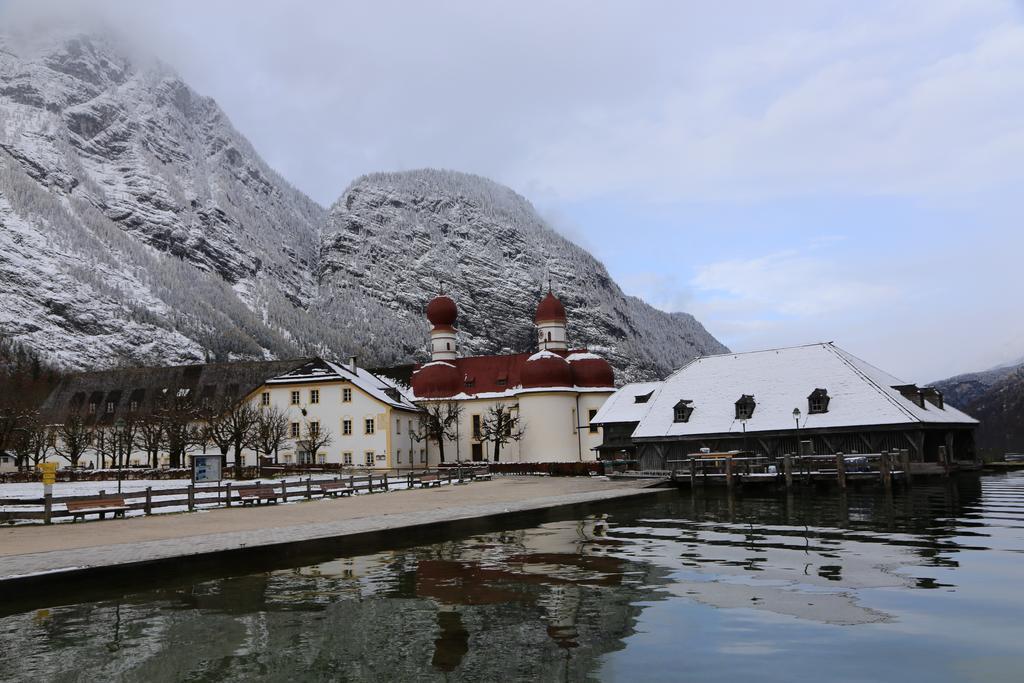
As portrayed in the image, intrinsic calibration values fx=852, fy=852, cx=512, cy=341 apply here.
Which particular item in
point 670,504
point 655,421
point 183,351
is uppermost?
point 183,351

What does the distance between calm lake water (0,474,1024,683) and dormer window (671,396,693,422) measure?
32711 millimetres

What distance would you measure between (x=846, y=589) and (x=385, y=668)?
27.7 feet

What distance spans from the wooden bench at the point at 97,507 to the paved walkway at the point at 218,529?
46 cm

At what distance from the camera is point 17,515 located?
26812 millimetres

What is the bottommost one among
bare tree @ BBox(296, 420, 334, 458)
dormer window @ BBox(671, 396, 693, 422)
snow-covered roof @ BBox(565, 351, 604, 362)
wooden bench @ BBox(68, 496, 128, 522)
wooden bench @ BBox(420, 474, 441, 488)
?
wooden bench @ BBox(420, 474, 441, 488)

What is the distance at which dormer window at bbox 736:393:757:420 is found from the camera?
52.3m

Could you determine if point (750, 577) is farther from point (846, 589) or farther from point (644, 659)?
point (644, 659)

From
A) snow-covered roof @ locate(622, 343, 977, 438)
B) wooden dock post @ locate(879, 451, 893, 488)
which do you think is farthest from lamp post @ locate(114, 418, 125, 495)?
wooden dock post @ locate(879, 451, 893, 488)

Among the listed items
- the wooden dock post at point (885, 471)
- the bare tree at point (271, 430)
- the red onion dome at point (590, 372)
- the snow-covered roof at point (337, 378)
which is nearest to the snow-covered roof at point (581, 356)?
the red onion dome at point (590, 372)

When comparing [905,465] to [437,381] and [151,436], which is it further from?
[151,436]

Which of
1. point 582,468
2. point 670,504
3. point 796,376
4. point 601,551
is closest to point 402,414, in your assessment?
point 582,468

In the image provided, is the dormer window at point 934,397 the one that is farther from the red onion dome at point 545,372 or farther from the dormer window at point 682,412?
the red onion dome at point 545,372

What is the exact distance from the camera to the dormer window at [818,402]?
50.0 m

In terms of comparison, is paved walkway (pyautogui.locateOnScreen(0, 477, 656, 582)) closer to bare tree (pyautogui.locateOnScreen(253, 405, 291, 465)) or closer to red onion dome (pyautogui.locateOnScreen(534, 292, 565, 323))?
bare tree (pyautogui.locateOnScreen(253, 405, 291, 465))
